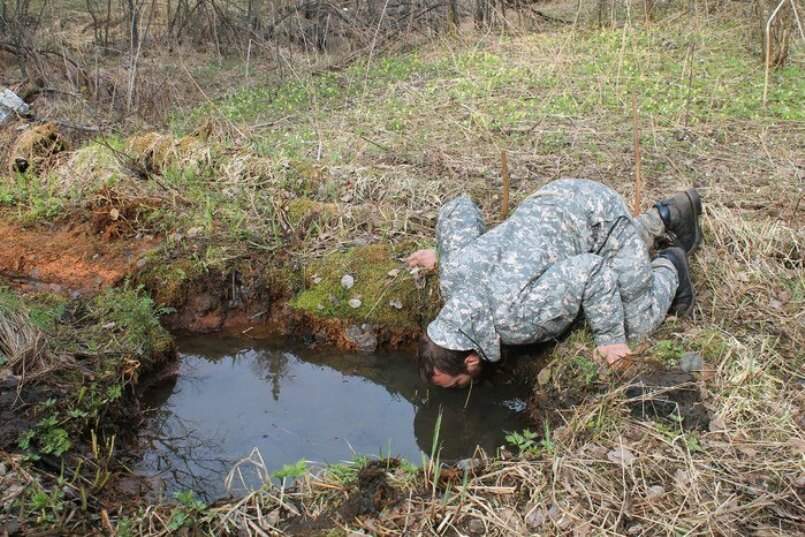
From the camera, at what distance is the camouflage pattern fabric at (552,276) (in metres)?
3.79

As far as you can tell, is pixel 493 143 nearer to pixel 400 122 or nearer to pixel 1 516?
pixel 400 122

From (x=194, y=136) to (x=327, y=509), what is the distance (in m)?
4.28

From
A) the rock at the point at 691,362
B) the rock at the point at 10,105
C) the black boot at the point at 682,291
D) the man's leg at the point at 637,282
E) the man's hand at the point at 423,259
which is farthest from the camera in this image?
the rock at the point at 10,105

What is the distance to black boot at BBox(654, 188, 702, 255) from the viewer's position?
4574 mm

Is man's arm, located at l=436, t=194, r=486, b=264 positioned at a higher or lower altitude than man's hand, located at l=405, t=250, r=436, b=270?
higher

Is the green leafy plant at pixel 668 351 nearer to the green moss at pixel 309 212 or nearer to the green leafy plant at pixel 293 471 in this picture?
the green leafy plant at pixel 293 471

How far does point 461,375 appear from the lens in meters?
3.99

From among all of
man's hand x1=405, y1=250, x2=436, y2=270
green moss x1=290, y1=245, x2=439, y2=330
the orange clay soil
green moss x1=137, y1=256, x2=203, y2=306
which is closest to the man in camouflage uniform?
man's hand x1=405, y1=250, x2=436, y2=270

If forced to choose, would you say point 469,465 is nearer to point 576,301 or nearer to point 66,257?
point 576,301

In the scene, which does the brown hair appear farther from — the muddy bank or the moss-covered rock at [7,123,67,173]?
the moss-covered rock at [7,123,67,173]

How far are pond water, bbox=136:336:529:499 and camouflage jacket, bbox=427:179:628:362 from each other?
48 centimetres

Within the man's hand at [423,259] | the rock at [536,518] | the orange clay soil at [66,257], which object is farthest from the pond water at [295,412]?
the rock at [536,518]

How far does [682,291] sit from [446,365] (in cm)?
149

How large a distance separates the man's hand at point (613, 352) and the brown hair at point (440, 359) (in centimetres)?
72
